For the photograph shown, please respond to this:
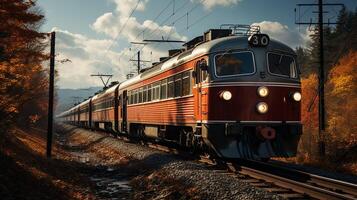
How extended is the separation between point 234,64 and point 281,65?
58.6 inches

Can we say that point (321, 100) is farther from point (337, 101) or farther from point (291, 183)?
point (337, 101)

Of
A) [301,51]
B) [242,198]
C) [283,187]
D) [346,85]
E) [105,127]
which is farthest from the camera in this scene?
[301,51]

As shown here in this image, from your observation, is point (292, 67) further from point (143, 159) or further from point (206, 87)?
point (143, 159)

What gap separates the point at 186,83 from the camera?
15.9 metres

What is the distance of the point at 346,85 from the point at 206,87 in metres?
50.9

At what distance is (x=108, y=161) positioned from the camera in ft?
71.0

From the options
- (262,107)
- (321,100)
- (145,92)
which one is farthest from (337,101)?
(262,107)

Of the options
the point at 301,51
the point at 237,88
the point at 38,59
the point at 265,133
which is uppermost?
the point at 301,51

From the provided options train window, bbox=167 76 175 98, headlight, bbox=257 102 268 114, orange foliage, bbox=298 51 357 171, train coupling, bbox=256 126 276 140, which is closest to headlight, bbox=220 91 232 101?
headlight, bbox=257 102 268 114

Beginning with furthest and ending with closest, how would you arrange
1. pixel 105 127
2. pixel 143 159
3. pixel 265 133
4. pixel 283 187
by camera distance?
1. pixel 105 127
2. pixel 143 159
3. pixel 265 133
4. pixel 283 187

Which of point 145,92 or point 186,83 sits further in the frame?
point 145,92

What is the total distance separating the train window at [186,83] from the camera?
51.3ft

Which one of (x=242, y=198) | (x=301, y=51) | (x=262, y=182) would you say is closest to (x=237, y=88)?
(x=262, y=182)

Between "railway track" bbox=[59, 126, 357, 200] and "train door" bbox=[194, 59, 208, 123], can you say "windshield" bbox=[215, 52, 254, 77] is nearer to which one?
"train door" bbox=[194, 59, 208, 123]
